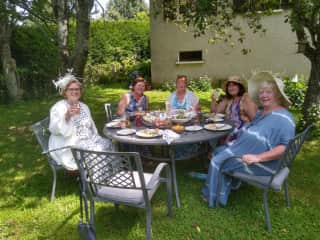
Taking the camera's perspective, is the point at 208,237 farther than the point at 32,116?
No

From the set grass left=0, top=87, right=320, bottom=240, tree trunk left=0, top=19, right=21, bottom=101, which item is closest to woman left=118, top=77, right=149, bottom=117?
grass left=0, top=87, right=320, bottom=240

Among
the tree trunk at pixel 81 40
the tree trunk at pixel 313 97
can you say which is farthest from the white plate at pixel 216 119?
the tree trunk at pixel 81 40

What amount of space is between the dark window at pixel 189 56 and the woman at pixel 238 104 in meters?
7.39

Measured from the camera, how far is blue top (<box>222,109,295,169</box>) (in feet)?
8.46

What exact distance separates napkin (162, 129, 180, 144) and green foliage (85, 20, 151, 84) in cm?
957

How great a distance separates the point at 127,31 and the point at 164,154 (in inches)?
449

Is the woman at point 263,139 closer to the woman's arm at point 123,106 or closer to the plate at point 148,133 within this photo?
the plate at point 148,133

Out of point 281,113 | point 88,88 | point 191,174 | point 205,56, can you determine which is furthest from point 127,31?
point 281,113

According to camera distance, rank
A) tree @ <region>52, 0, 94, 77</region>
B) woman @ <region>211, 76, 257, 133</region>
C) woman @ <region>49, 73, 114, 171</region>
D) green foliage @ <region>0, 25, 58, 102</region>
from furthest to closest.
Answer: green foliage @ <region>0, 25, 58, 102</region>, tree @ <region>52, 0, 94, 77</region>, woman @ <region>211, 76, 257, 133</region>, woman @ <region>49, 73, 114, 171</region>

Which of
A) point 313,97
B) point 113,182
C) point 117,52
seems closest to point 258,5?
point 313,97

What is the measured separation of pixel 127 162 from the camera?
2197mm

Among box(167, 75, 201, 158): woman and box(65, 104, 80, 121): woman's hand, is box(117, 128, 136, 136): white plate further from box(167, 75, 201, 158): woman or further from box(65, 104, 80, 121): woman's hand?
box(167, 75, 201, 158): woman

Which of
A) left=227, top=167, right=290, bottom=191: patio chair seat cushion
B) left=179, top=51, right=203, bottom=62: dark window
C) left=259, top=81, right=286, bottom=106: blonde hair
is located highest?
left=179, top=51, right=203, bottom=62: dark window

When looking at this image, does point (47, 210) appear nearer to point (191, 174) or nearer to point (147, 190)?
point (147, 190)
